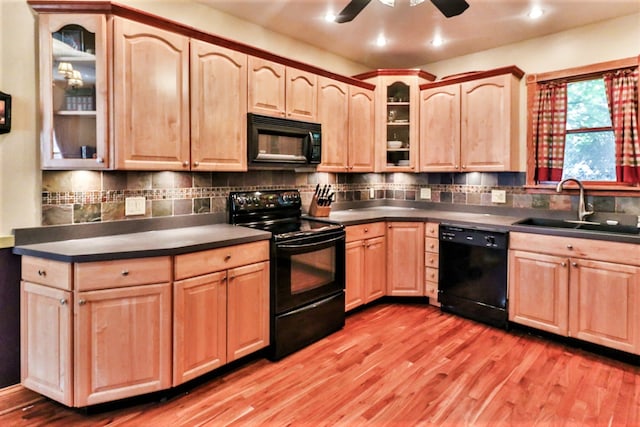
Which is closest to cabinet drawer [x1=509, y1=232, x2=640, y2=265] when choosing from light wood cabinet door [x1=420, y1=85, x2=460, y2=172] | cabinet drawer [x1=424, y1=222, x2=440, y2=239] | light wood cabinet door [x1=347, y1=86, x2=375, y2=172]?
cabinet drawer [x1=424, y1=222, x2=440, y2=239]

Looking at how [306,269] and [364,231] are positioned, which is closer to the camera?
[306,269]

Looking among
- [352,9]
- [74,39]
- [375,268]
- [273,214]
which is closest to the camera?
[74,39]

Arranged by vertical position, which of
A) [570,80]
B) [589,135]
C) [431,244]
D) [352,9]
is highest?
[352,9]

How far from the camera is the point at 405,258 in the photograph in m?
3.74

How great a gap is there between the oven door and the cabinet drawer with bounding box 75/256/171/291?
763mm

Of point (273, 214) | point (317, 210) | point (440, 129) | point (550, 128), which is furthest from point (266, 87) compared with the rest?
point (550, 128)

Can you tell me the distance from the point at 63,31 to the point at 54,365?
6.14 ft

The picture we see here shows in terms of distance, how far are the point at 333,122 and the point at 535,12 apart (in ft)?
5.97

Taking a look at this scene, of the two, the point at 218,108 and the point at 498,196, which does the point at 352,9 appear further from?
the point at 498,196

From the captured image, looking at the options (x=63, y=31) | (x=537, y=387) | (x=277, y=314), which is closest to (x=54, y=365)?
(x=277, y=314)

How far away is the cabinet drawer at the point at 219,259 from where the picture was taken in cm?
218

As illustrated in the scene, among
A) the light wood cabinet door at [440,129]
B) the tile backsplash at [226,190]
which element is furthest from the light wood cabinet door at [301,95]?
the light wood cabinet door at [440,129]

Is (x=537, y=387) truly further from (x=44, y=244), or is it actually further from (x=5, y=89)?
(x=5, y=89)

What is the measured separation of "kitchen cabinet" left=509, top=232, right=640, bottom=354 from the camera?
101 inches
